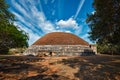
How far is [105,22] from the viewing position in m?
18.6

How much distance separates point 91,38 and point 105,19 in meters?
5.24

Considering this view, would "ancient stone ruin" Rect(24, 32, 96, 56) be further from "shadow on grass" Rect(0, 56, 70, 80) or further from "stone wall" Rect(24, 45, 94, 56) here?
"shadow on grass" Rect(0, 56, 70, 80)

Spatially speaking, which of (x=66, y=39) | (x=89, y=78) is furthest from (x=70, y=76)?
(x=66, y=39)

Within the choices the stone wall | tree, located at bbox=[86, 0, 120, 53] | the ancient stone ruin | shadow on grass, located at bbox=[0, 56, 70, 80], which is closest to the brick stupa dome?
the ancient stone ruin

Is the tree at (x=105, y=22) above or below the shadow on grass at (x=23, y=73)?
above

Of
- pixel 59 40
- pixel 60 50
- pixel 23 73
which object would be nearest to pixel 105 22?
pixel 23 73

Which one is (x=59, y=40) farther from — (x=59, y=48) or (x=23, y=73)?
(x=23, y=73)

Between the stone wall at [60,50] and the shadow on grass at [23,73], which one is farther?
the stone wall at [60,50]

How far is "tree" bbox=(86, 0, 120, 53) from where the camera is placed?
17.5 m

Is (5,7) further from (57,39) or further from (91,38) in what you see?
(57,39)

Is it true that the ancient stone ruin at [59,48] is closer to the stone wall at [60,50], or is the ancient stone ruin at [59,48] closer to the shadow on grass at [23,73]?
the stone wall at [60,50]

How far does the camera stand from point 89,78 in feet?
48.3

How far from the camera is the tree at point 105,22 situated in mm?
17484

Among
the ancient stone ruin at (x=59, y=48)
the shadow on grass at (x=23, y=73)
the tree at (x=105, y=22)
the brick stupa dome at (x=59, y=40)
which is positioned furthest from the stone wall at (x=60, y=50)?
the shadow on grass at (x=23, y=73)
